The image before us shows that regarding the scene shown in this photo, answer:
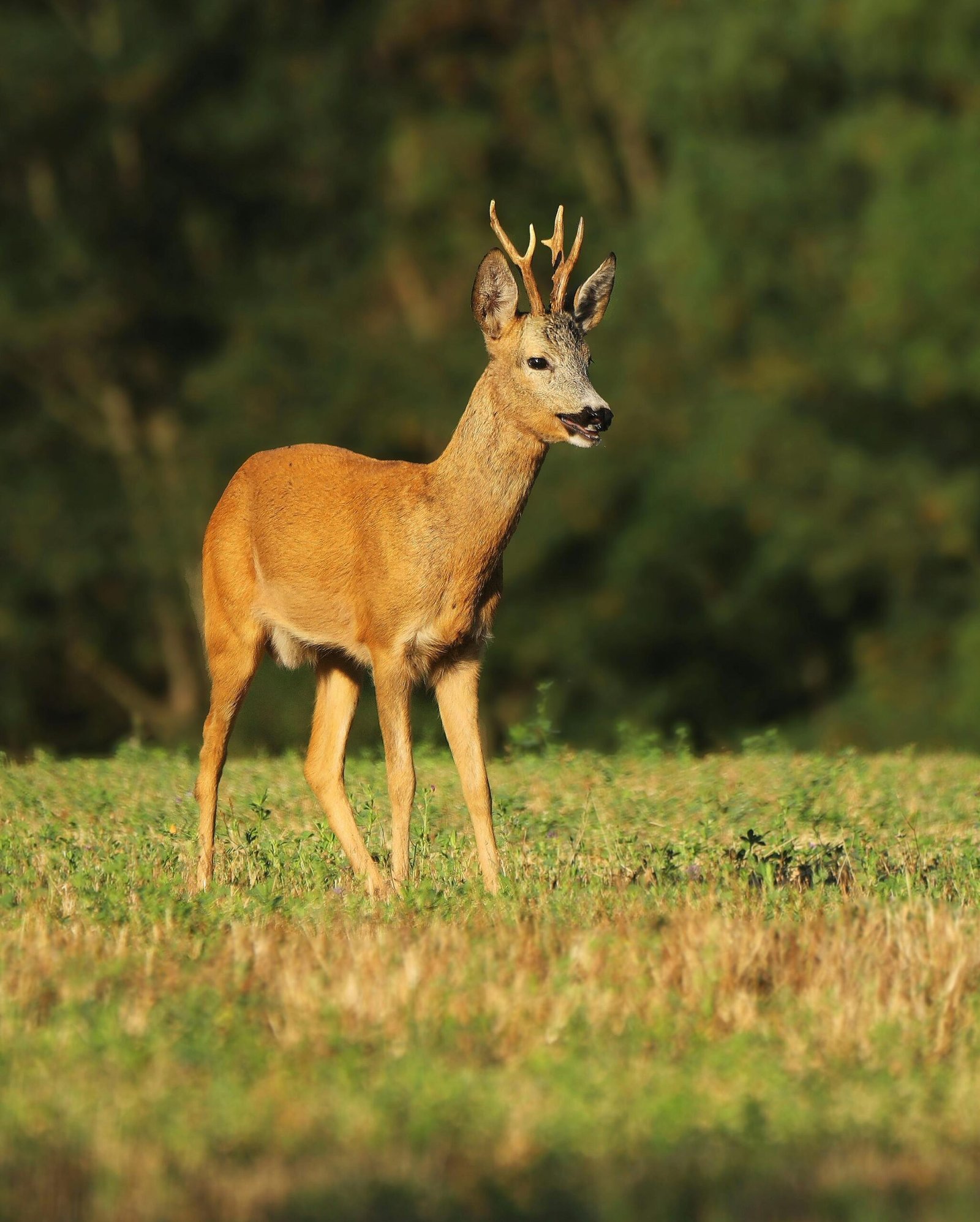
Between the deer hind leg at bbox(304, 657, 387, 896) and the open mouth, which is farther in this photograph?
the deer hind leg at bbox(304, 657, 387, 896)

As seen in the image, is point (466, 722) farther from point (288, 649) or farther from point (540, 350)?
point (540, 350)

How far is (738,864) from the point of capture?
26.7 feet

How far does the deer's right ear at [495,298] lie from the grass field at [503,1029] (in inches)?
81.6

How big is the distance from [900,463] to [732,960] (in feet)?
56.5

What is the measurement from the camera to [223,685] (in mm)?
9078

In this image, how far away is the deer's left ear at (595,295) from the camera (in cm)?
877

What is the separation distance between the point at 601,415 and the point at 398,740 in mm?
1469

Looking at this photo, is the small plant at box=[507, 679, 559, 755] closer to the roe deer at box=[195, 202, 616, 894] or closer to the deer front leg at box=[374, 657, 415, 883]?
the roe deer at box=[195, 202, 616, 894]

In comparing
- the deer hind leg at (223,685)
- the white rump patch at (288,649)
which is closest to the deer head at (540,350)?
the white rump patch at (288,649)

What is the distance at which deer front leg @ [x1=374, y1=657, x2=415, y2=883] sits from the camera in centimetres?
827

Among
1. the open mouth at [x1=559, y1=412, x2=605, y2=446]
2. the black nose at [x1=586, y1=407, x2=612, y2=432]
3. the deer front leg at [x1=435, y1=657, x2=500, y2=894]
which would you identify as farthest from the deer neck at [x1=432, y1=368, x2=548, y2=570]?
the deer front leg at [x1=435, y1=657, x2=500, y2=894]

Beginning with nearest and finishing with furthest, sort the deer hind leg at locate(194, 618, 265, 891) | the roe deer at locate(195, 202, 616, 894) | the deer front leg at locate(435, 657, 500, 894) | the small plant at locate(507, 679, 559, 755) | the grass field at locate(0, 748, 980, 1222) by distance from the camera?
1. the grass field at locate(0, 748, 980, 1222)
2. the roe deer at locate(195, 202, 616, 894)
3. the deer front leg at locate(435, 657, 500, 894)
4. the deer hind leg at locate(194, 618, 265, 891)
5. the small plant at locate(507, 679, 559, 755)

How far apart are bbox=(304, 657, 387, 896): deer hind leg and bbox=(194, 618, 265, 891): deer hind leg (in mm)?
331

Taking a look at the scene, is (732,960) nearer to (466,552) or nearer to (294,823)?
(466,552)
